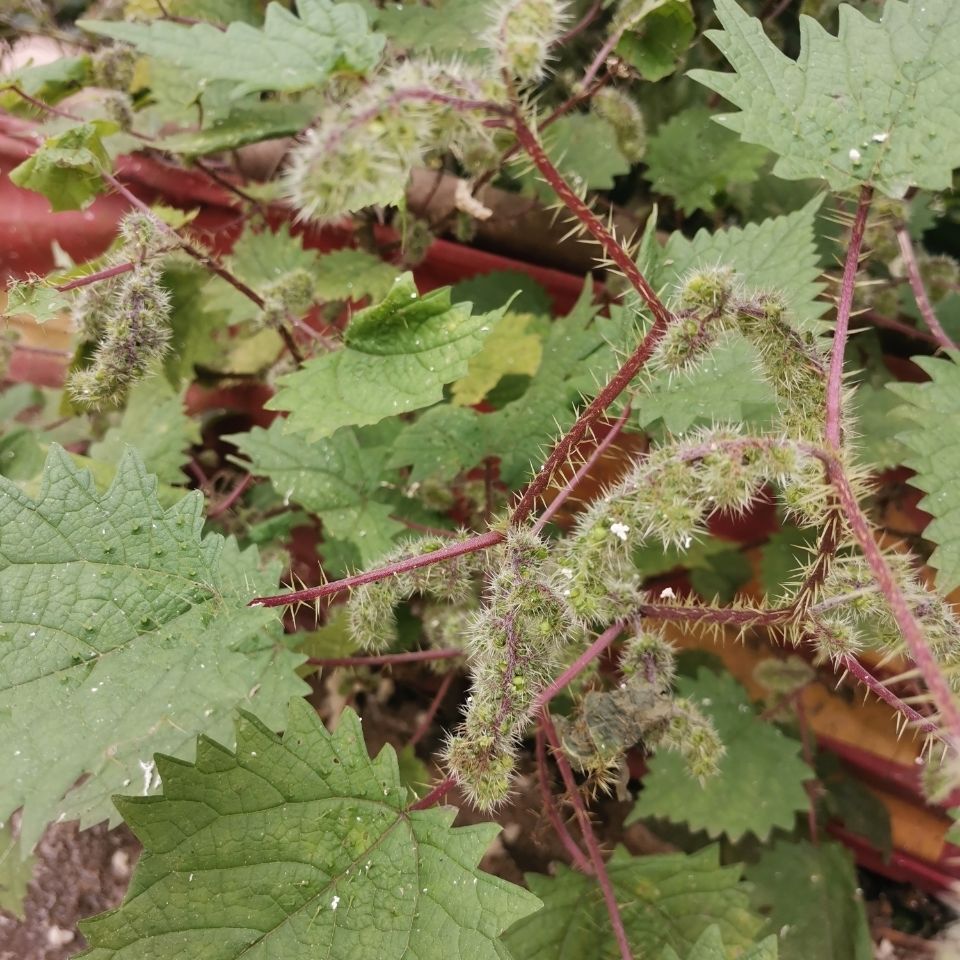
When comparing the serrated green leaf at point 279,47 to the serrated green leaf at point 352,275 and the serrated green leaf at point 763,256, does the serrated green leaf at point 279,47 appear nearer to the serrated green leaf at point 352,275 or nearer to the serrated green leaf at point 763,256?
the serrated green leaf at point 763,256

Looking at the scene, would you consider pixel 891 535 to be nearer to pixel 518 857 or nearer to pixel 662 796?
pixel 662 796

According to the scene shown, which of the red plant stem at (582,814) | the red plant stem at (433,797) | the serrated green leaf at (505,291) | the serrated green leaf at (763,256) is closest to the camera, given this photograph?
the red plant stem at (433,797)

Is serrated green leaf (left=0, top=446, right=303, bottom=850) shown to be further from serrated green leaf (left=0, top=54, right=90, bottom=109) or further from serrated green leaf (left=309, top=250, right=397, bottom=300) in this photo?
serrated green leaf (left=0, top=54, right=90, bottom=109)

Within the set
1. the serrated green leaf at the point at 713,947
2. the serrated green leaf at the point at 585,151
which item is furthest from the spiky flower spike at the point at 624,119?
the serrated green leaf at the point at 713,947

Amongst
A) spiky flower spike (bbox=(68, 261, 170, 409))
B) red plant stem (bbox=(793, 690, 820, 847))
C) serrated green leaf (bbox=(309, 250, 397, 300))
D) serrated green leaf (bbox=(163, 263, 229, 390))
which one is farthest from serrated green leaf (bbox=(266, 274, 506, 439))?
red plant stem (bbox=(793, 690, 820, 847))

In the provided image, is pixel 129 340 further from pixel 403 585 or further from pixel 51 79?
pixel 51 79

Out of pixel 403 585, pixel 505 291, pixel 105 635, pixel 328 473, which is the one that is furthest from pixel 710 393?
pixel 105 635
